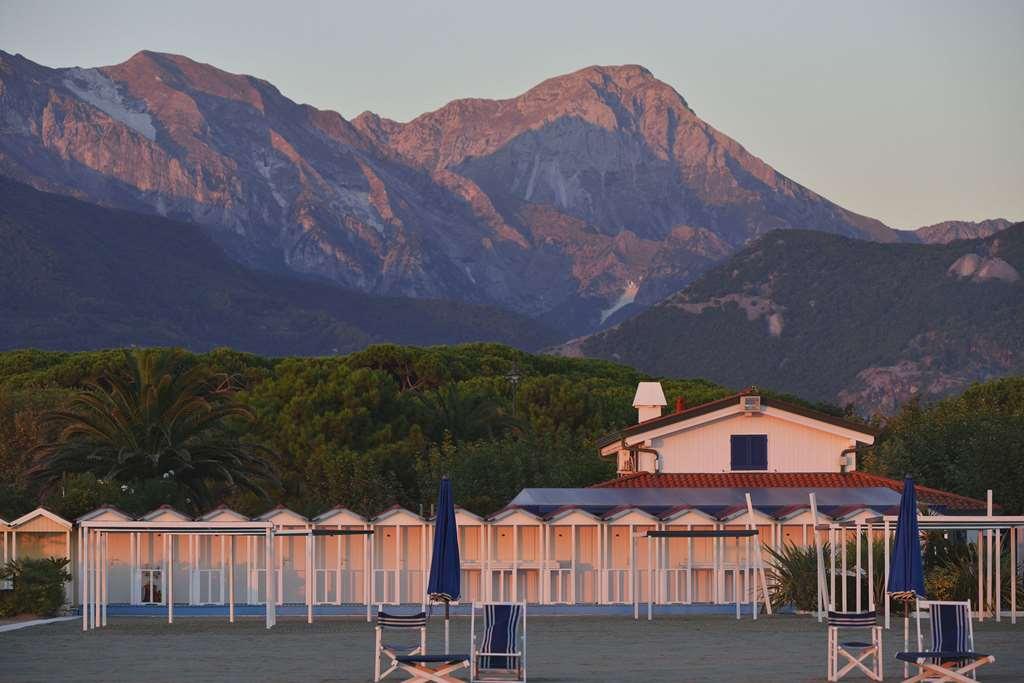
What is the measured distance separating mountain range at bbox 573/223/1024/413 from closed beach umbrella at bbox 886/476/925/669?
454ft

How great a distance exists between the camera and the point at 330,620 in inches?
1363

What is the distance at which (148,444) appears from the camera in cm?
4438

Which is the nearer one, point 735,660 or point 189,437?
point 735,660

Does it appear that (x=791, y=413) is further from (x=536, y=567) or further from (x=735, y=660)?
(x=735, y=660)

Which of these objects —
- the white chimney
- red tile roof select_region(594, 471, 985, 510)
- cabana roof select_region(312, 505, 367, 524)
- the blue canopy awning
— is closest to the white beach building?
cabana roof select_region(312, 505, 367, 524)

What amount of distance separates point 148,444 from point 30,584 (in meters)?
8.77

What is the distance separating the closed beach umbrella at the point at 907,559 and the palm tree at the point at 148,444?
2237 centimetres

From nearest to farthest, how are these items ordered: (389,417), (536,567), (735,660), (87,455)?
(735,660), (536,567), (87,455), (389,417)

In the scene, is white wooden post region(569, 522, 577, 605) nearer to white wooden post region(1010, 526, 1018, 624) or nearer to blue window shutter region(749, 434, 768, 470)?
blue window shutter region(749, 434, 768, 470)

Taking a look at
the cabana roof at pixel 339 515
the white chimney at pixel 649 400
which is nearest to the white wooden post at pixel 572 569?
the cabana roof at pixel 339 515

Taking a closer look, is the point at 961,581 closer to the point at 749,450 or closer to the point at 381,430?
the point at 749,450

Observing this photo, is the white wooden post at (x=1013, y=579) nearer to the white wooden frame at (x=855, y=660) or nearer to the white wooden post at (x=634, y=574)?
the white wooden post at (x=634, y=574)

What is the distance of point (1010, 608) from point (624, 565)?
8120 millimetres

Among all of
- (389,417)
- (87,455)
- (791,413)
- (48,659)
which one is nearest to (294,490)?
(389,417)
